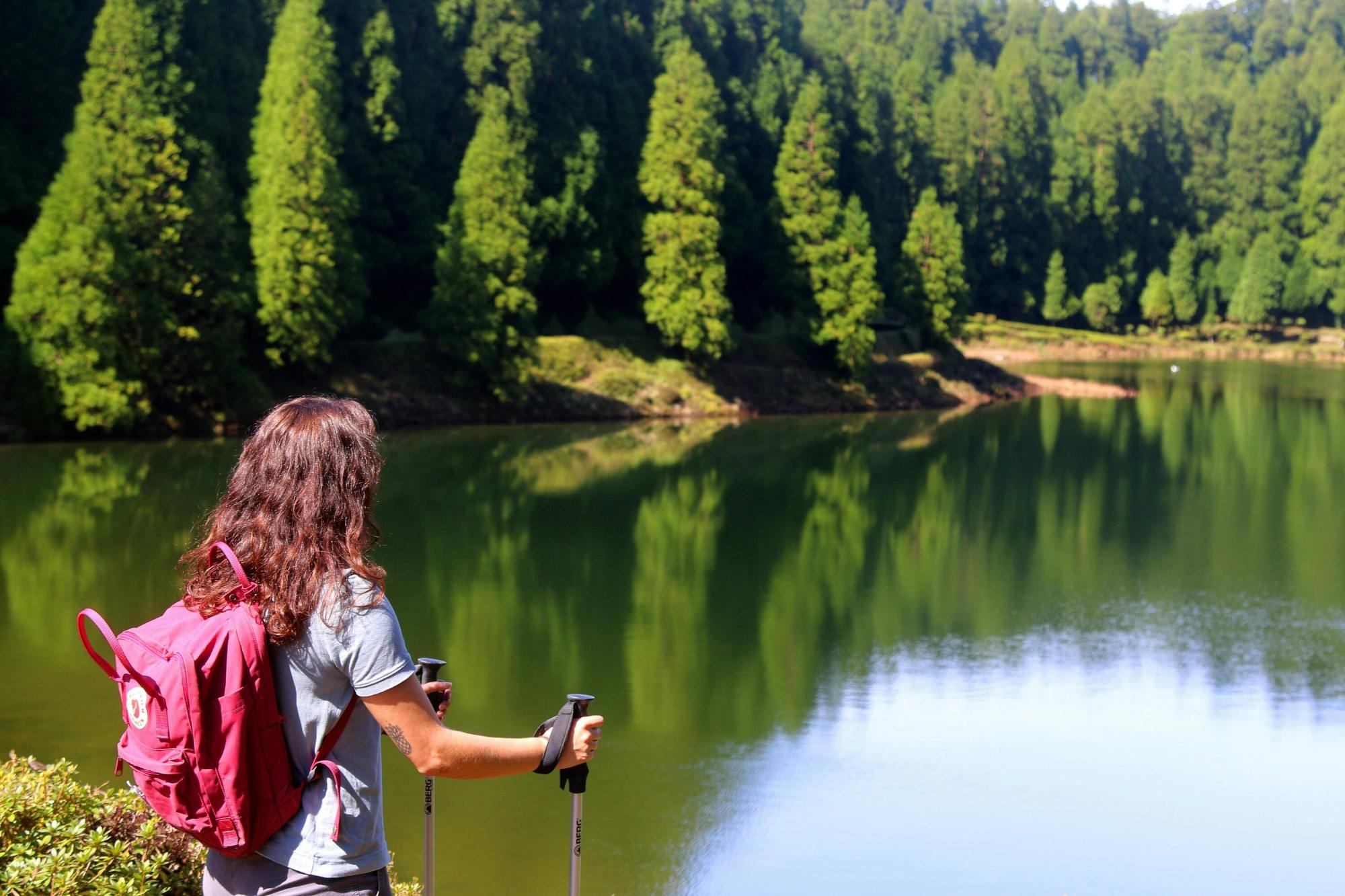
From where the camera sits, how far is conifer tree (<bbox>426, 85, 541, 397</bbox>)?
92.2 feet

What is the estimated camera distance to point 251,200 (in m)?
25.6

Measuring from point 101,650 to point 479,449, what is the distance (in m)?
13.9

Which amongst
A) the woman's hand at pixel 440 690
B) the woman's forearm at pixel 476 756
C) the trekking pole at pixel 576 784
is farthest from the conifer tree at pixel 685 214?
the woman's forearm at pixel 476 756

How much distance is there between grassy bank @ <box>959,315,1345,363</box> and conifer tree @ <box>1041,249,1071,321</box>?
2.29ft

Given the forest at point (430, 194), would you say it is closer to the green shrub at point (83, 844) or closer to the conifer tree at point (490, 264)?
the conifer tree at point (490, 264)

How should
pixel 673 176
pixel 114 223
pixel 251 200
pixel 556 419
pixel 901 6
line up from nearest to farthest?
pixel 114 223
pixel 251 200
pixel 556 419
pixel 673 176
pixel 901 6

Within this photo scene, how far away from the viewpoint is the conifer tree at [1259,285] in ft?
205

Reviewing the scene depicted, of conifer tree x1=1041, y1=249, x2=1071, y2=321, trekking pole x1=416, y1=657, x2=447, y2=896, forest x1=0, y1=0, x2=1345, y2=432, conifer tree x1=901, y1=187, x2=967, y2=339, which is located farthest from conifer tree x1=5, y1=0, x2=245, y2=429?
conifer tree x1=1041, y1=249, x2=1071, y2=321

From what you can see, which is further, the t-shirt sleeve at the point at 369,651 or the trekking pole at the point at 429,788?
the trekking pole at the point at 429,788

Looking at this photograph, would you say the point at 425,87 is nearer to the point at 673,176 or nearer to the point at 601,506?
the point at 673,176

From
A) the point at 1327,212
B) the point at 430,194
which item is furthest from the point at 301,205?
the point at 1327,212

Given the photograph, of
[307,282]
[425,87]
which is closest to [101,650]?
[307,282]

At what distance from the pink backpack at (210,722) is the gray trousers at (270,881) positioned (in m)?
0.05

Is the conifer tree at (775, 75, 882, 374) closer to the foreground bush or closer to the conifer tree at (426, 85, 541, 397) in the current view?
the conifer tree at (426, 85, 541, 397)
